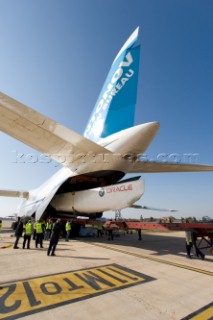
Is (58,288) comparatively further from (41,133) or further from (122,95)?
(122,95)

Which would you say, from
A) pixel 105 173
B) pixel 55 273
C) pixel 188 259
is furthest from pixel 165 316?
pixel 105 173

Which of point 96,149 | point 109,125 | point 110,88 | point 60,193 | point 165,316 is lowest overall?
point 165,316

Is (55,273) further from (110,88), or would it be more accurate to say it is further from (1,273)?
(110,88)

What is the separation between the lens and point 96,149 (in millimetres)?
10820

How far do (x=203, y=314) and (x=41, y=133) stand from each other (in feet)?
27.3

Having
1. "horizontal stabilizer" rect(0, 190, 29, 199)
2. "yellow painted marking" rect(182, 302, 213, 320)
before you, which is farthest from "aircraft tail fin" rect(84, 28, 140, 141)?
"horizontal stabilizer" rect(0, 190, 29, 199)

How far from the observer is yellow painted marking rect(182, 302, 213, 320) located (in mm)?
3180

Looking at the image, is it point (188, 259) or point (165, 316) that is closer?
point (165, 316)

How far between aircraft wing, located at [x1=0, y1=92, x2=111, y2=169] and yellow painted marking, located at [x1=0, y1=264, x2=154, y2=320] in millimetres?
5315

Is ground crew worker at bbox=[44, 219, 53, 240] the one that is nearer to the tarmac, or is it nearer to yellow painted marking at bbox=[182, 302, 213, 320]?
the tarmac

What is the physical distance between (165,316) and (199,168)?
44.5ft

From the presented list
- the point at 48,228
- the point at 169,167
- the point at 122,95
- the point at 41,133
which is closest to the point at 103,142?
the point at 122,95

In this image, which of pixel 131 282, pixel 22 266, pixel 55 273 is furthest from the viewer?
pixel 22 266

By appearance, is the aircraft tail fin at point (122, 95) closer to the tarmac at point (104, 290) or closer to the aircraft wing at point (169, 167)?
the aircraft wing at point (169, 167)
